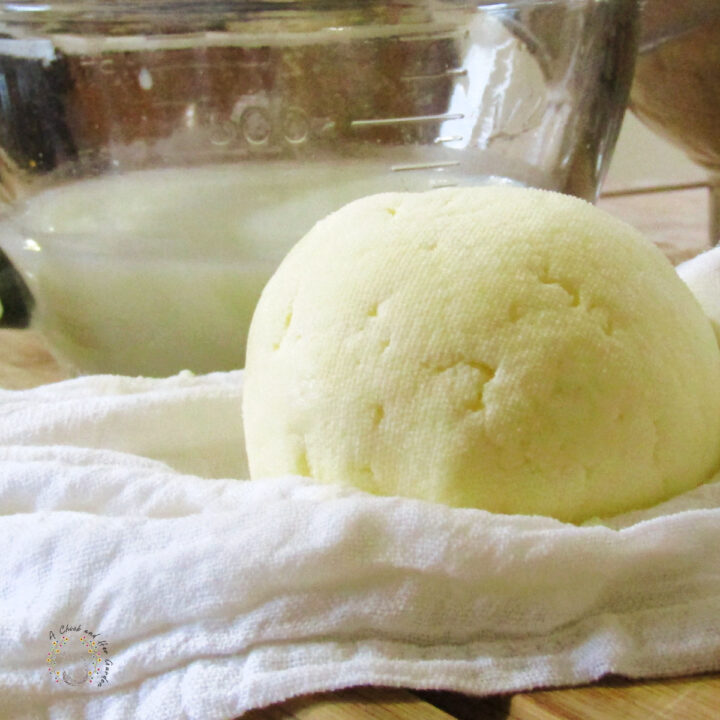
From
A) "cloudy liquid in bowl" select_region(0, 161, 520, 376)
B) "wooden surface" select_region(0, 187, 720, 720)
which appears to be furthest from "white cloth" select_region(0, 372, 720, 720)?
"cloudy liquid in bowl" select_region(0, 161, 520, 376)

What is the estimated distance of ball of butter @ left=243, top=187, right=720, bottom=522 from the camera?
0.92 ft

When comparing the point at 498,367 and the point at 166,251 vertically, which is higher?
the point at 498,367

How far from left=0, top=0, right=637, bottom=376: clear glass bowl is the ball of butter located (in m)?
0.23

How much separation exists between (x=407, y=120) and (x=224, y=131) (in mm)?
128

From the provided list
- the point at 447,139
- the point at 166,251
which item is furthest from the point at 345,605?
the point at 447,139

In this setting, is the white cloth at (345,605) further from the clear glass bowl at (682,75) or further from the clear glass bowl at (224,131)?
the clear glass bowl at (682,75)

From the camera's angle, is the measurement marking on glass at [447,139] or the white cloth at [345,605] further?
the measurement marking on glass at [447,139]

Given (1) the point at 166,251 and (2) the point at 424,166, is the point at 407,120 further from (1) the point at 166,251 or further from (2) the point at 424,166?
(1) the point at 166,251

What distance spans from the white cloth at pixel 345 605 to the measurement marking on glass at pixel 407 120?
386 mm

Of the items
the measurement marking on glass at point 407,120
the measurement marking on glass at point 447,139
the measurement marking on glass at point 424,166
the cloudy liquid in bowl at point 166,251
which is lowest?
the cloudy liquid in bowl at point 166,251

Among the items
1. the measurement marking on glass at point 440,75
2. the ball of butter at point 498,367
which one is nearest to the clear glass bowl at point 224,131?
the measurement marking on glass at point 440,75

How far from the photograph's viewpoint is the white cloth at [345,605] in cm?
25

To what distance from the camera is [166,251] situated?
54cm

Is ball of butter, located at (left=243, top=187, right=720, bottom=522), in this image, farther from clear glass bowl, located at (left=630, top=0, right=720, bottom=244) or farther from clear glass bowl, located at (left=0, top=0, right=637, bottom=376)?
clear glass bowl, located at (left=630, top=0, right=720, bottom=244)
